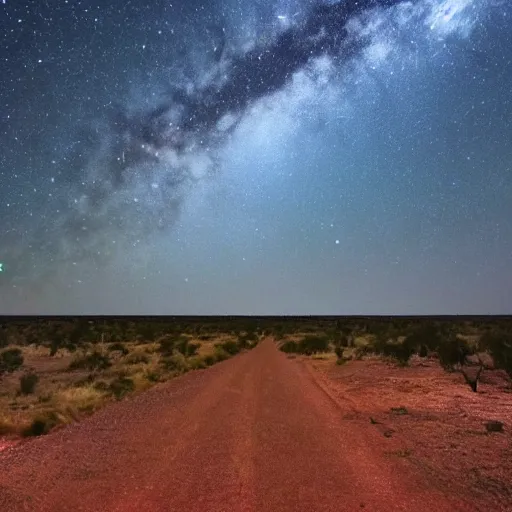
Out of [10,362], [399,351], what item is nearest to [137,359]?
[10,362]

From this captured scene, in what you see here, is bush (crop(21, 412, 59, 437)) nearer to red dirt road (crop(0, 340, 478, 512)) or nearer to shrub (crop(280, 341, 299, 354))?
red dirt road (crop(0, 340, 478, 512))

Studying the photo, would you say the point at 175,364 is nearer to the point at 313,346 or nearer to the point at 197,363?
the point at 197,363

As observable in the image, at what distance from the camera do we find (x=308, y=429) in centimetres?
1488

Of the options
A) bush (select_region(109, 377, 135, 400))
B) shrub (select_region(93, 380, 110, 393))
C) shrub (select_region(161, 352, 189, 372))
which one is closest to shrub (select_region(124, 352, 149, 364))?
shrub (select_region(161, 352, 189, 372))

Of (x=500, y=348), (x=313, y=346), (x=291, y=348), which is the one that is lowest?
(x=291, y=348)

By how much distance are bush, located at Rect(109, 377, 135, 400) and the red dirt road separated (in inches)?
151

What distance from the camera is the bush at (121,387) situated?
74.0 feet

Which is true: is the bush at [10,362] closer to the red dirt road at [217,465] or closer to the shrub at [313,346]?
the red dirt road at [217,465]

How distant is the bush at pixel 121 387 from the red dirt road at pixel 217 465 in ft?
12.6

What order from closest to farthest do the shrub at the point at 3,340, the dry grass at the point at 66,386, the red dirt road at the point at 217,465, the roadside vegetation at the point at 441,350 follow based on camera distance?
1. the red dirt road at the point at 217,465
2. the dry grass at the point at 66,386
3. the roadside vegetation at the point at 441,350
4. the shrub at the point at 3,340

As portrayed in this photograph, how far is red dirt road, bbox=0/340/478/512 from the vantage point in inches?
351

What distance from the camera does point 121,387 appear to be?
→ 2384 centimetres

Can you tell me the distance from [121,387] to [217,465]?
13865 millimetres

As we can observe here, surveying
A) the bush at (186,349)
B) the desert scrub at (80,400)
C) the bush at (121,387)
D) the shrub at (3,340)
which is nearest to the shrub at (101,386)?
the bush at (121,387)
